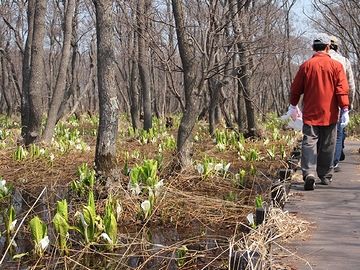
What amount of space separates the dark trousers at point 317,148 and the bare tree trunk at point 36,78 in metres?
5.92

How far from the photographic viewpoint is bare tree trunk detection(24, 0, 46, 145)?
9461 mm

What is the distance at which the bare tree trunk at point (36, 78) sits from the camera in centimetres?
946

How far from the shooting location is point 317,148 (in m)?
5.43

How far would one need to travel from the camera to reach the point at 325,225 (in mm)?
3887

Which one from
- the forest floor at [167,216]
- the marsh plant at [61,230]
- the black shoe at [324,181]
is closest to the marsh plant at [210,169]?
the forest floor at [167,216]

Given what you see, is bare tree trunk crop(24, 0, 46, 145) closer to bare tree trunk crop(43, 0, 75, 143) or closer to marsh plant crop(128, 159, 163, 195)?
bare tree trunk crop(43, 0, 75, 143)

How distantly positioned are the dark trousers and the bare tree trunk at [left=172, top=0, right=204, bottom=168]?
1.56 m

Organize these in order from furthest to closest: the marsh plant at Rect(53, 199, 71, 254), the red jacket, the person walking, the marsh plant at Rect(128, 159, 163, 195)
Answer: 1. the person walking
2. the red jacket
3. the marsh plant at Rect(128, 159, 163, 195)
4. the marsh plant at Rect(53, 199, 71, 254)

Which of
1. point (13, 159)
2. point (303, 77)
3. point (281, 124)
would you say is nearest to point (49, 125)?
point (13, 159)

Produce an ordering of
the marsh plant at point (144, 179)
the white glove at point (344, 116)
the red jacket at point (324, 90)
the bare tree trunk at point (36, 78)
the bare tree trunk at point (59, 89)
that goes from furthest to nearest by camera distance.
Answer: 1. the bare tree trunk at point (59, 89)
2. the bare tree trunk at point (36, 78)
3. the white glove at point (344, 116)
4. the red jacket at point (324, 90)
5. the marsh plant at point (144, 179)

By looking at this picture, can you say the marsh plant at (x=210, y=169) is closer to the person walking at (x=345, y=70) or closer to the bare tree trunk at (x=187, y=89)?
the bare tree trunk at (x=187, y=89)

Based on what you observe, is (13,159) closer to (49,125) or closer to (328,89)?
(49,125)

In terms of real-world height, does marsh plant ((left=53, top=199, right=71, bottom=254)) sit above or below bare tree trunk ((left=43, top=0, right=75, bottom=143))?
below

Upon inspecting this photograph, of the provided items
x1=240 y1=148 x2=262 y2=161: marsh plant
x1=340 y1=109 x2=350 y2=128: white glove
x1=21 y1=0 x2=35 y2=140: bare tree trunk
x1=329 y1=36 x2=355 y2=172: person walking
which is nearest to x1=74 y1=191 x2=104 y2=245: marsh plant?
x1=340 y1=109 x2=350 y2=128: white glove
